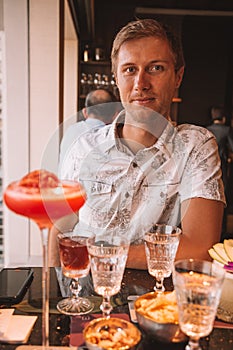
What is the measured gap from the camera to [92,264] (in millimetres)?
976

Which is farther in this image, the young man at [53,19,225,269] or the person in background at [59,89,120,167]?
the person in background at [59,89,120,167]

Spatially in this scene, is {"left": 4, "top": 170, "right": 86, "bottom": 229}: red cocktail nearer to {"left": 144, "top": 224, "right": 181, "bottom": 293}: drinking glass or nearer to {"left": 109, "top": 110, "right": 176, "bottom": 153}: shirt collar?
{"left": 144, "top": 224, "right": 181, "bottom": 293}: drinking glass

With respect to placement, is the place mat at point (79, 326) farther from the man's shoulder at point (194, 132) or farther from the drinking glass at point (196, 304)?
the man's shoulder at point (194, 132)

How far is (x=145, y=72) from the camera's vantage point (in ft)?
4.96

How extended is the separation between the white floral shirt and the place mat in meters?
0.52

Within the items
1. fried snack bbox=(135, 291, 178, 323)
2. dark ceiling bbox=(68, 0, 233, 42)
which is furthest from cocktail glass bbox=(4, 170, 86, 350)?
dark ceiling bbox=(68, 0, 233, 42)

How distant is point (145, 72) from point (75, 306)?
89cm

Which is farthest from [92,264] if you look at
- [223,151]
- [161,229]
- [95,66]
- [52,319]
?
[95,66]

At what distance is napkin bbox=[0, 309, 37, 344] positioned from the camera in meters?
0.92

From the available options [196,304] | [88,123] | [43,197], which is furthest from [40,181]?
[88,123]

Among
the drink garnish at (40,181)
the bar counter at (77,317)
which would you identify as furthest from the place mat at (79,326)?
the drink garnish at (40,181)

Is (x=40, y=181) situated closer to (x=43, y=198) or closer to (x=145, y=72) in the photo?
(x=43, y=198)

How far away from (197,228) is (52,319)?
2.10 feet

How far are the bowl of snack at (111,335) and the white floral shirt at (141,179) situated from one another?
651 millimetres
